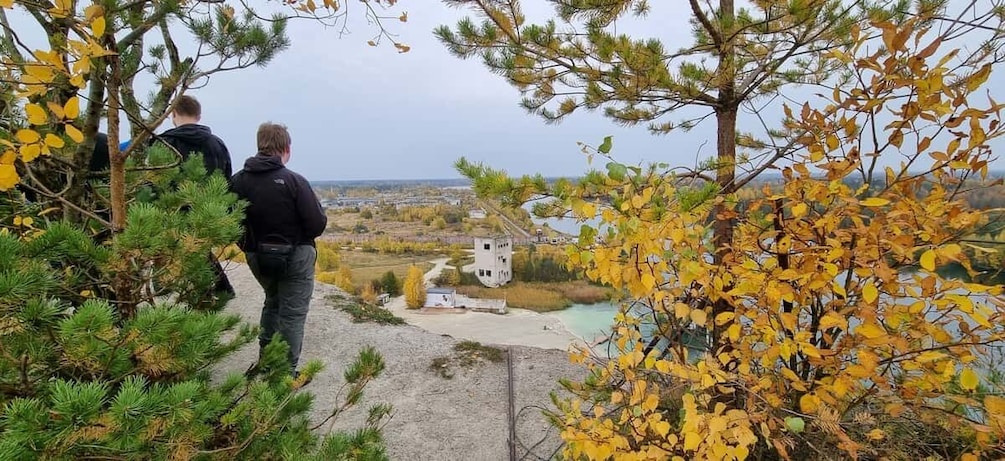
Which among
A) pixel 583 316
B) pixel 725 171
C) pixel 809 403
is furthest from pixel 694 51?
pixel 583 316

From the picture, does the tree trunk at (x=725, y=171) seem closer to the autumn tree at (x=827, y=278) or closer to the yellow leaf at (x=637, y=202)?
the autumn tree at (x=827, y=278)

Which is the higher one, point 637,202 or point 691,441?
point 637,202

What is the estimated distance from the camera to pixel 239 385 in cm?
102

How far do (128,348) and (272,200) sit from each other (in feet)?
4.36

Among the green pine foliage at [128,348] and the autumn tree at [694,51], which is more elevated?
the autumn tree at [694,51]

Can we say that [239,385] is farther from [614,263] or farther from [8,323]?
[614,263]

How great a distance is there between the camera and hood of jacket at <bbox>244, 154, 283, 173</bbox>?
1.97 metres

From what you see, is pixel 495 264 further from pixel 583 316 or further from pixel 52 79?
pixel 52 79

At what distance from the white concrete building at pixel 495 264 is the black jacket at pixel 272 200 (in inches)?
229

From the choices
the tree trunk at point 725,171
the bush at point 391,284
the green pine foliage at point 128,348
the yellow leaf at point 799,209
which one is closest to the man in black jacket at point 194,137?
the green pine foliage at point 128,348

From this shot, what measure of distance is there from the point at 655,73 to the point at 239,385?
1.67 meters

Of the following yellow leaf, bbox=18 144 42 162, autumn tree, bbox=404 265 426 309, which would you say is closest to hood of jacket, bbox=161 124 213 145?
yellow leaf, bbox=18 144 42 162

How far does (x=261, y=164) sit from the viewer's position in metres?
1.97

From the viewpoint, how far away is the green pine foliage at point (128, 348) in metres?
0.63
